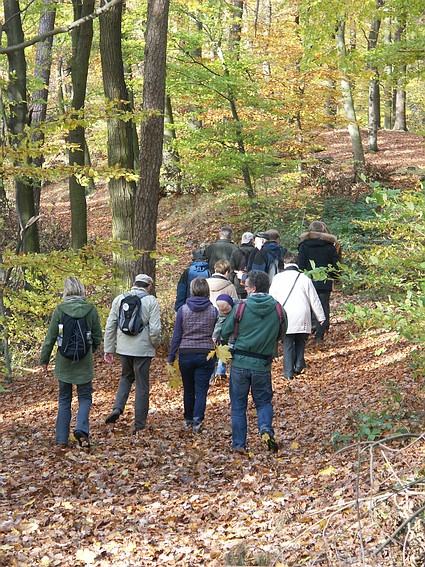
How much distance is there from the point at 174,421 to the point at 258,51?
15033 mm

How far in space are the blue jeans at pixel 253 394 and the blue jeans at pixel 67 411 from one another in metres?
1.73

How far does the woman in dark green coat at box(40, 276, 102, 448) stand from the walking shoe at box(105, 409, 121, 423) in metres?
0.73

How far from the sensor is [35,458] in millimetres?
7480

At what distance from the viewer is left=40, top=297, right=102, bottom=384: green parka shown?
7.62 m

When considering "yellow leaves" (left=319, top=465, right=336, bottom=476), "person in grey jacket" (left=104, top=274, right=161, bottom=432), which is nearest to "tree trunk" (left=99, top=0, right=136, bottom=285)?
"person in grey jacket" (left=104, top=274, right=161, bottom=432)

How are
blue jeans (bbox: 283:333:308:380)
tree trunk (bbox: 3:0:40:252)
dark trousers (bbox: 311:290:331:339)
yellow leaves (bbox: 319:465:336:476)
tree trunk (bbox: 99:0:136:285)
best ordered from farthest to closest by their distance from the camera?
tree trunk (bbox: 3:0:40:252)
tree trunk (bbox: 99:0:136:285)
dark trousers (bbox: 311:290:331:339)
blue jeans (bbox: 283:333:308:380)
yellow leaves (bbox: 319:465:336:476)

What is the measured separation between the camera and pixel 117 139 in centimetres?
1192

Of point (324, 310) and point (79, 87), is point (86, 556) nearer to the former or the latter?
point (324, 310)

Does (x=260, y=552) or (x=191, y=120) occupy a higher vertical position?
(x=191, y=120)

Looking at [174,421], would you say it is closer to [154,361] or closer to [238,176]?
[154,361]

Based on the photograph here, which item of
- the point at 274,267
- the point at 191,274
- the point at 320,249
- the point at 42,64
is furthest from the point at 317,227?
the point at 42,64

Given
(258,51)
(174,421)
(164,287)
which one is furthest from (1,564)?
(258,51)

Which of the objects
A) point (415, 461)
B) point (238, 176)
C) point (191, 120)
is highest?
point (191, 120)

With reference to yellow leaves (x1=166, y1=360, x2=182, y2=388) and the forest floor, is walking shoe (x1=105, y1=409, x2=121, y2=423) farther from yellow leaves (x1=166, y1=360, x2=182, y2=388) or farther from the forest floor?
yellow leaves (x1=166, y1=360, x2=182, y2=388)
